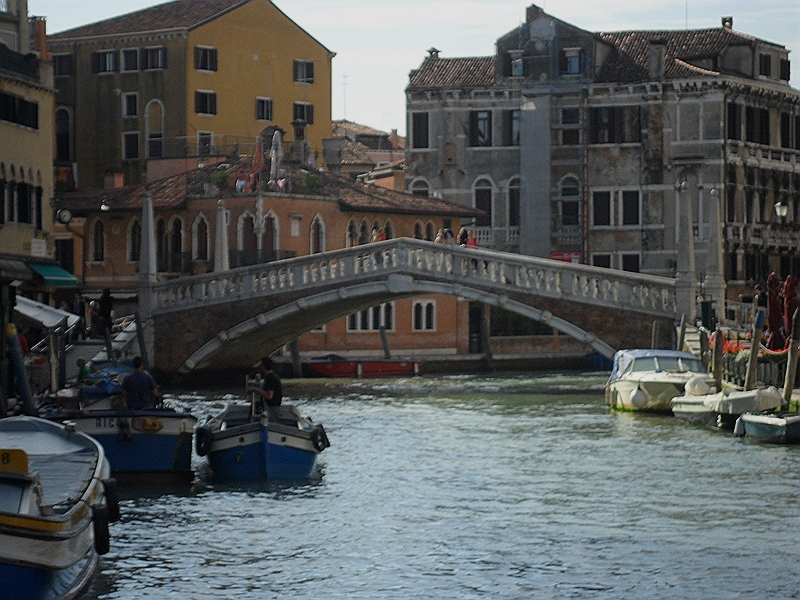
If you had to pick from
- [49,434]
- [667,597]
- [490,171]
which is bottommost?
[667,597]

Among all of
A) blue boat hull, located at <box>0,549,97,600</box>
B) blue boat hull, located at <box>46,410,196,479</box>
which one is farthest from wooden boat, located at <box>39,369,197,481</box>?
blue boat hull, located at <box>0,549,97,600</box>

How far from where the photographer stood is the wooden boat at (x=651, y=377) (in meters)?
25.2

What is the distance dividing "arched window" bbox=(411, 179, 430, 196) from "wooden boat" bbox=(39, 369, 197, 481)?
26.1m

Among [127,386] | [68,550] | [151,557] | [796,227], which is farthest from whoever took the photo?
[796,227]

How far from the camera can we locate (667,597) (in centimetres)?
1261

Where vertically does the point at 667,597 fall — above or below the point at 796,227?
below

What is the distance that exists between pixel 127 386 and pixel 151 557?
4358mm

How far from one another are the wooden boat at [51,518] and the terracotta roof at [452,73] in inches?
1184

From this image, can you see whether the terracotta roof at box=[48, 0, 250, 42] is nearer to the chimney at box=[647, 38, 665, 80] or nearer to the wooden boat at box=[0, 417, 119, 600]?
the chimney at box=[647, 38, 665, 80]

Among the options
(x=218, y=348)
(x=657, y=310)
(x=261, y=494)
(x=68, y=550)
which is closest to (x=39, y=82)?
(x=218, y=348)

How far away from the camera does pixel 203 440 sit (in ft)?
62.2

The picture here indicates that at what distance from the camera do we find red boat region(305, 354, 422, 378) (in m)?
38.2

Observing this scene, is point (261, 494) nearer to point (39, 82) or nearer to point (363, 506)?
point (363, 506)

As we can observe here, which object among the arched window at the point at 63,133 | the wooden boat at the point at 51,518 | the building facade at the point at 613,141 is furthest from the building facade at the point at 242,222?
the wooden boat at the point at 51,518
